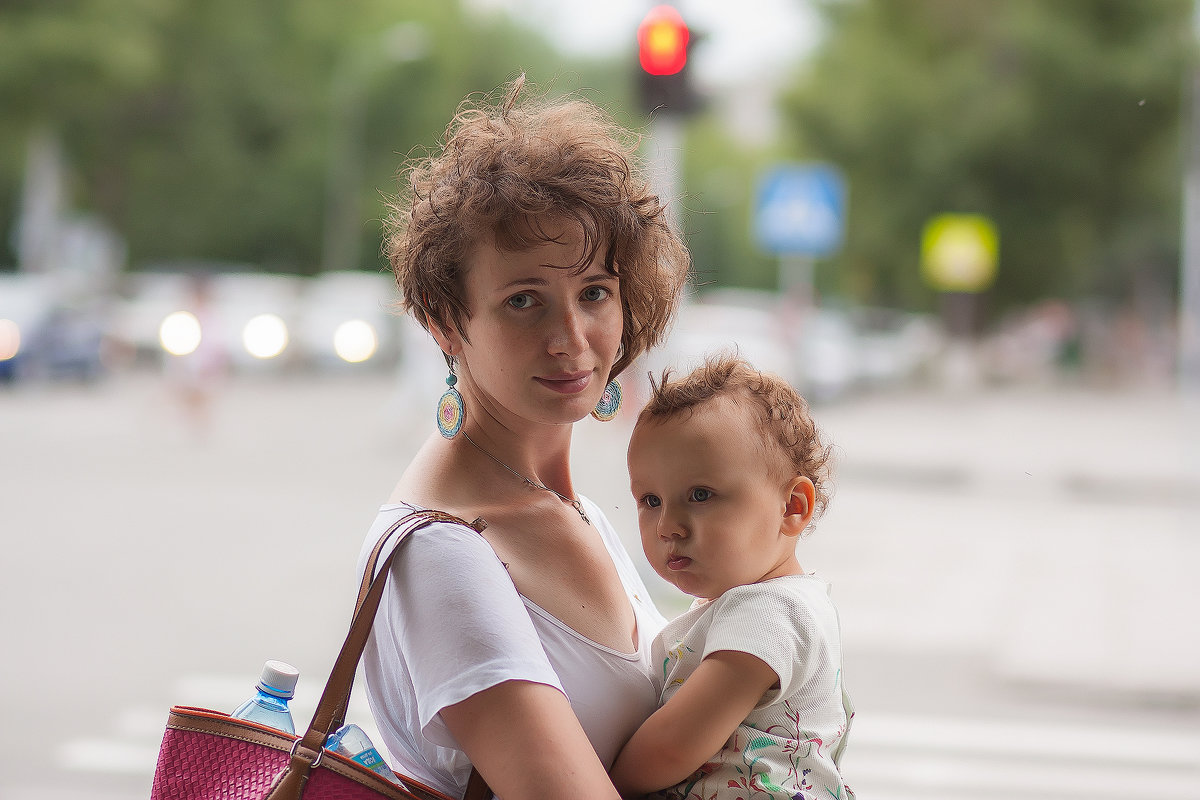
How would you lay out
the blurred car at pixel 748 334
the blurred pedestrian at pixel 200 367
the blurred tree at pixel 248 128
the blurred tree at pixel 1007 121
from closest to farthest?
the blurred pedestrian at pixel 200 367, the blurred car at pixel 748 334, the blurred tree at pixel 1007 121, the blurred tree at pixel 248 128

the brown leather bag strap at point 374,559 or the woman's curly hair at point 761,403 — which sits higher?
the woman's curly hair at point 761,403

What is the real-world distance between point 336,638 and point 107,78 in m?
20.7

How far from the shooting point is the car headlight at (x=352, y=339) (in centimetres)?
2936

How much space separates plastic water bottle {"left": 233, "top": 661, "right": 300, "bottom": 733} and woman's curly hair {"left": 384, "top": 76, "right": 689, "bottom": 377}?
0.50 meters

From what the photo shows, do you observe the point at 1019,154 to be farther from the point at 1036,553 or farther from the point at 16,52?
the point at 1036,553

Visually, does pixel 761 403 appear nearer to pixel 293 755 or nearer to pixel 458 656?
pixel 458 656

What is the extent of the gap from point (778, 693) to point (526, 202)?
2.31ft

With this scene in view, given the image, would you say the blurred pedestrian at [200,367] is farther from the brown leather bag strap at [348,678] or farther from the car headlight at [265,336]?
the brown leather bag strap at [348,678]

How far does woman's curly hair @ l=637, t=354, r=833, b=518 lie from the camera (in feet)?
6.35

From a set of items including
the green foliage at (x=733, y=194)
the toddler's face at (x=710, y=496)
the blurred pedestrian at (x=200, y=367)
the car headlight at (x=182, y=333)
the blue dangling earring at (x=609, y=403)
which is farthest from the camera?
the green foliage at (x=733, y=194)

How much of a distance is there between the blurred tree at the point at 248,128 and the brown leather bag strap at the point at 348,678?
29.9 m

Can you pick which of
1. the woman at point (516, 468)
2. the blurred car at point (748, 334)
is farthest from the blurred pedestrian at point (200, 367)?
the woman at point (516, 468)

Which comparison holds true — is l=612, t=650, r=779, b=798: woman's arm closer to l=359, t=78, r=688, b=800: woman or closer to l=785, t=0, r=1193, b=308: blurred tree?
l=359, t=78, r=688, b=800: woman

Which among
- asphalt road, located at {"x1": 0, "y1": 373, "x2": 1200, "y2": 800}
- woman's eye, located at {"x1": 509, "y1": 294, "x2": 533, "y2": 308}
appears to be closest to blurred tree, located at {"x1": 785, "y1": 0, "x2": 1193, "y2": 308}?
asphalt road, located at {"x1": 0, "y1": 373, "x2": 1200, "y2": 800}
